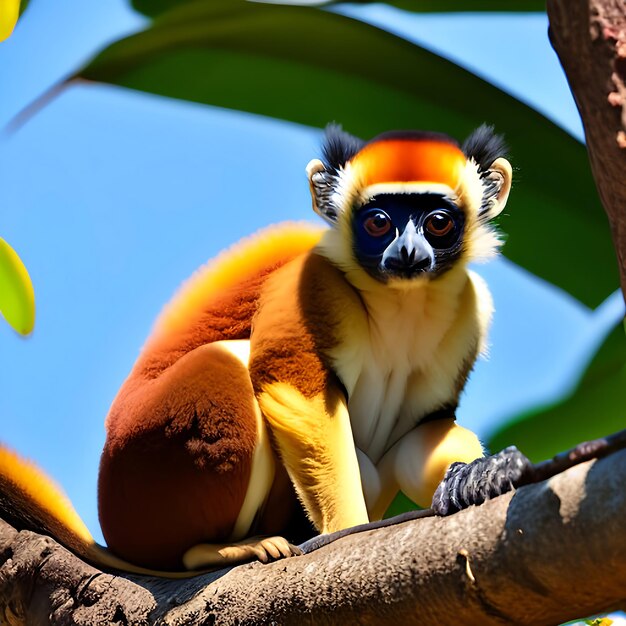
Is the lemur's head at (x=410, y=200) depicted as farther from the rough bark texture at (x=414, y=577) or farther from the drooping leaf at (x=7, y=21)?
the drooping leaf at (x=7, y=21)

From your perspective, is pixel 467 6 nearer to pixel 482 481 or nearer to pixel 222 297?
pixel 222 297

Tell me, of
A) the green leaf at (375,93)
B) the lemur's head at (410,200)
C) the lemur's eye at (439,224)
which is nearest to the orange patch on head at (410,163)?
the lemur's head at (410,200)

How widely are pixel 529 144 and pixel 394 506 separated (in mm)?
1757

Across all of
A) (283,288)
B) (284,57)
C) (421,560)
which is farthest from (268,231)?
(421,560)

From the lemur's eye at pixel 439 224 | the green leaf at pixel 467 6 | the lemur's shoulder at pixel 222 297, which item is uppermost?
the green leaf at pixel 467 6

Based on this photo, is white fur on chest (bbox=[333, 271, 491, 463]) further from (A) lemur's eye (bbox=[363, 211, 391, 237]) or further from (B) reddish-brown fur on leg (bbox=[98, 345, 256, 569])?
(B) reddish-brown fur on leg (bbox=[98, 345, 256, 569])

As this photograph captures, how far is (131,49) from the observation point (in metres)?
4.16

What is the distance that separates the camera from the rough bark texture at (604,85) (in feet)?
5.91

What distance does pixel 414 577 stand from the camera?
207 cm

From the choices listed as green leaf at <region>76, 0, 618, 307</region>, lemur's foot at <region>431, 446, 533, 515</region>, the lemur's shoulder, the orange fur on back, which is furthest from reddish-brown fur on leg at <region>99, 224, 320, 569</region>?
green leaf at <region>76, 0, 618, 307</region>

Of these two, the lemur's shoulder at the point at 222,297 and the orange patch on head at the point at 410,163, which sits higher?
the orange patch on head at the point at 410,163

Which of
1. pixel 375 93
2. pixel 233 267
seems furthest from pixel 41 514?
pixel 375 93

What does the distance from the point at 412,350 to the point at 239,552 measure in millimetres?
929

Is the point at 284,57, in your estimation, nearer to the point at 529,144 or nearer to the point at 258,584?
the point at 529,144
